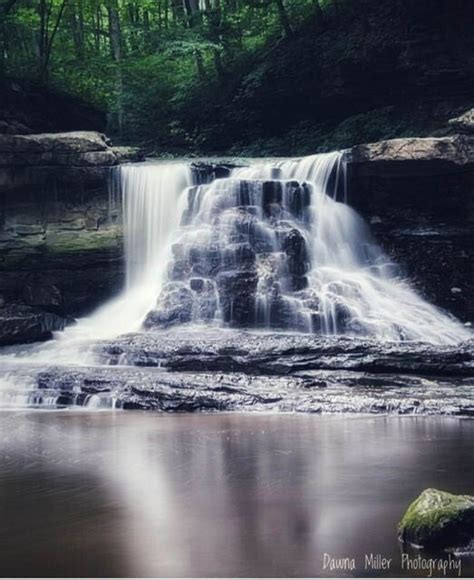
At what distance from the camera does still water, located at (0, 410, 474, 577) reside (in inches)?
275

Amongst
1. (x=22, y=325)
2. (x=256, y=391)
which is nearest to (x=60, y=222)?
(x=22, y=325)

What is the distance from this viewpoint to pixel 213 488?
30.3 ft

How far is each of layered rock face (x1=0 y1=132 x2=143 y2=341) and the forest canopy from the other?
538 cm

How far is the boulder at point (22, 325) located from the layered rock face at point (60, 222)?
1.67m

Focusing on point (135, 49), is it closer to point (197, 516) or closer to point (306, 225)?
point (306, 225)

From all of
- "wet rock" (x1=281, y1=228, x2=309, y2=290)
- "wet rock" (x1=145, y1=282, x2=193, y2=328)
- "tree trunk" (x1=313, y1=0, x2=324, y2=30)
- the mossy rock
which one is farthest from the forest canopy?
the mossy rock

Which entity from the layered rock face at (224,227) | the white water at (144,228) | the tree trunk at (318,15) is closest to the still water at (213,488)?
the layered rock face at (224,227)

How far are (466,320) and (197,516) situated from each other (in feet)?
46.3

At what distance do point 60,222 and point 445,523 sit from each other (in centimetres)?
1759

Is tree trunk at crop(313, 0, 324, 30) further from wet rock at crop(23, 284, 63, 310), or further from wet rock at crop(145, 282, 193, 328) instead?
wet rock at crop(23, 284, 63, 310)

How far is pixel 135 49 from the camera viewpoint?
36219mm

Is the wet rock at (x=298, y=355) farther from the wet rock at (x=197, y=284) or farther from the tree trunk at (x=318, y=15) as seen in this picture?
the tree trunk at (x=318, y=15)

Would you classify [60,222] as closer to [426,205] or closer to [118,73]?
[426,205]

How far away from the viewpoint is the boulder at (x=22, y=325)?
1962 centimetres
